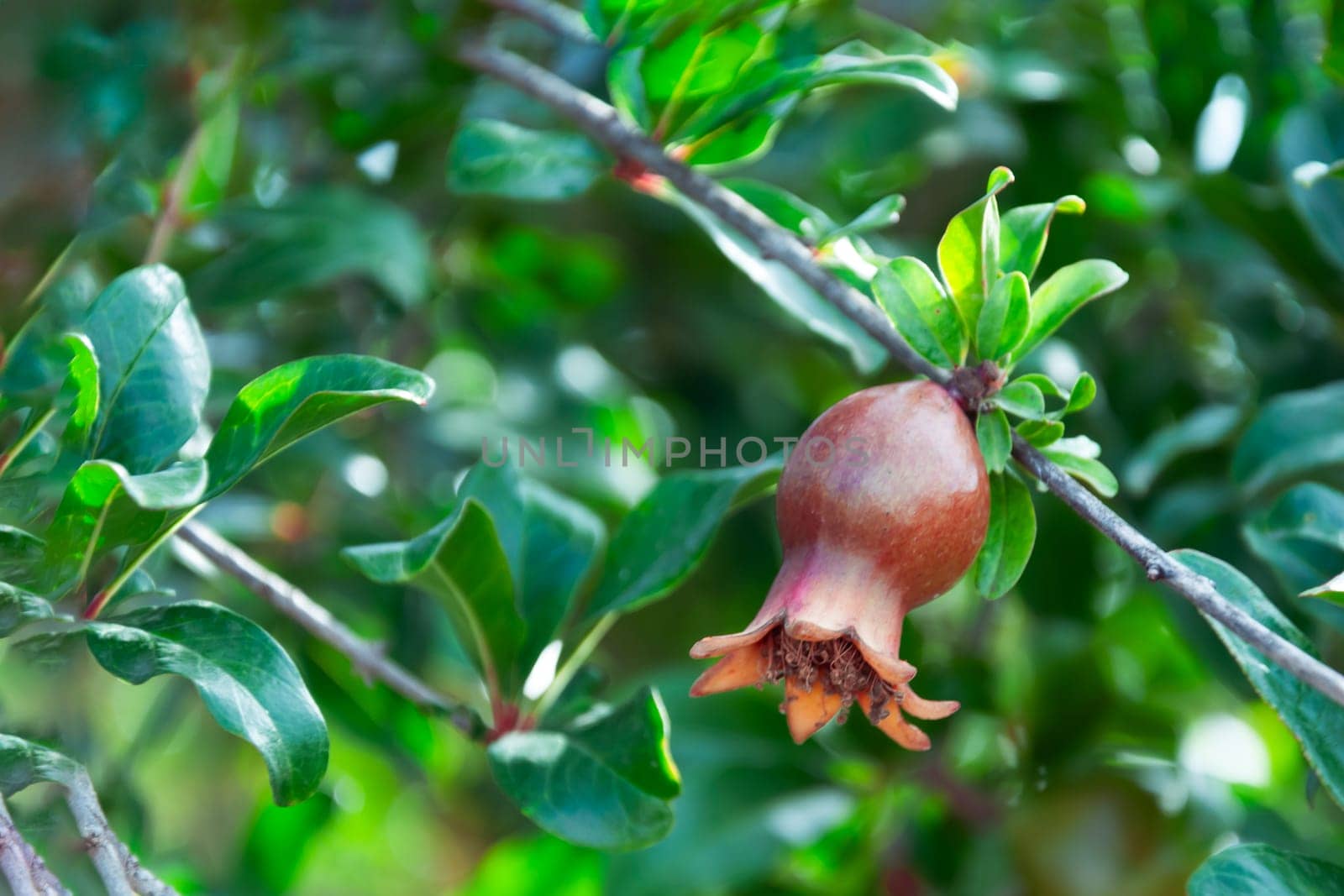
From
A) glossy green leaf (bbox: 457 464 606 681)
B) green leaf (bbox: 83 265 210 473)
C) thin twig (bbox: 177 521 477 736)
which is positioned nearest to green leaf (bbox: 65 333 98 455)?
green leaf (bbox: 83 265 210 473)

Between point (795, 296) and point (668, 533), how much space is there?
187 millimetres

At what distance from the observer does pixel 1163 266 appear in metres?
1.48

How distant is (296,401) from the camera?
2.14 ft

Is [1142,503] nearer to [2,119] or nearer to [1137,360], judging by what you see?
[1137,360]

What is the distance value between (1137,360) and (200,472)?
1.06 m

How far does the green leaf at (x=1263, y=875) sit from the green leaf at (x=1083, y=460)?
20cm

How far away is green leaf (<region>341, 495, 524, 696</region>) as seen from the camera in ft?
2.37

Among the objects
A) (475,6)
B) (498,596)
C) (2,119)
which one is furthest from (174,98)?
(498,596)

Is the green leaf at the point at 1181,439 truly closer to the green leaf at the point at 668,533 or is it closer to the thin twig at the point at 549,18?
the green leaf at the point at 668,533

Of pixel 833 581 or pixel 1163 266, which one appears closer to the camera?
pixel 833 581

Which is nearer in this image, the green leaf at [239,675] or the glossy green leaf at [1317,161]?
the green leaf at [239,675]

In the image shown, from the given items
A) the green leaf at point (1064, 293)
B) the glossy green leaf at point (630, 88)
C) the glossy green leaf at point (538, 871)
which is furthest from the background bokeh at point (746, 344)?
the green leaf at point (1064, 293)

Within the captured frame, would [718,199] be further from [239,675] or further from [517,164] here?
[239,675]

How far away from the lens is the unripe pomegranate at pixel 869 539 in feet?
2.02
